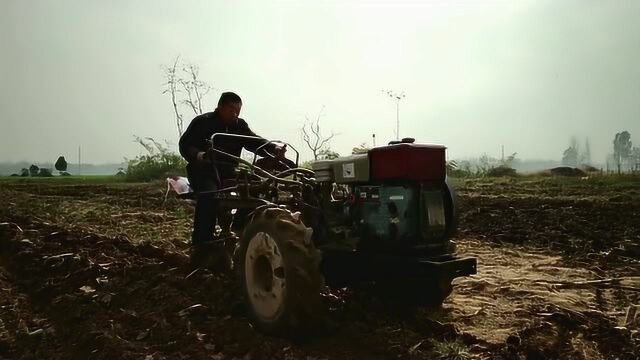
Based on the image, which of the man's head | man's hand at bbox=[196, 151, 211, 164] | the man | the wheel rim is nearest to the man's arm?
the man

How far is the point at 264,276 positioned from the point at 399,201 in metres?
1.08

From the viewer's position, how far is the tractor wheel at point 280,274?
3539 millimetres

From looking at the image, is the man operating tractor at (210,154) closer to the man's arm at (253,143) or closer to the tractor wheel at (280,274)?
the man's arm at (253,143)

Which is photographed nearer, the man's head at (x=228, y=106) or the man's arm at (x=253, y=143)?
the man's head at (x=228, y=106)

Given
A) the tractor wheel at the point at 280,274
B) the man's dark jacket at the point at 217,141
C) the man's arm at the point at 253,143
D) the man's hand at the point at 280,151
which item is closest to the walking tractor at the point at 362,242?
the tractor wheel at the point at 280,274

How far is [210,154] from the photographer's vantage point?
17.2ft

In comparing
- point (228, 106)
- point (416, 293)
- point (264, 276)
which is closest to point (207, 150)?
point (228, 106)

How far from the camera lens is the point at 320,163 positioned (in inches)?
180

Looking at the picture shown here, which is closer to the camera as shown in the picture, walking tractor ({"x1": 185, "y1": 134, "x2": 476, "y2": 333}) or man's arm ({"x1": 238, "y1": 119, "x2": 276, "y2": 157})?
walking tractor ({"x1": 185, "y1": 134, "x2": 476, "y2": 333})

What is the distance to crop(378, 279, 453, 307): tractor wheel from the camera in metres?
4.23

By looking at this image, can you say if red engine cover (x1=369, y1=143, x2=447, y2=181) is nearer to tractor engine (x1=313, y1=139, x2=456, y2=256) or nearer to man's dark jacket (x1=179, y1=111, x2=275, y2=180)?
tractor engine (x1=313, y1=139, x2=456, y2=256)

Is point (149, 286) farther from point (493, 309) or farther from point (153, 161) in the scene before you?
point (153, 161)

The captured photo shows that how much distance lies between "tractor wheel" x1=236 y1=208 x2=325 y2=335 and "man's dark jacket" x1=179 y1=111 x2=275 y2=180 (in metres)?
1.52

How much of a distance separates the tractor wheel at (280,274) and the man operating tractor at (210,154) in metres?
1.40
